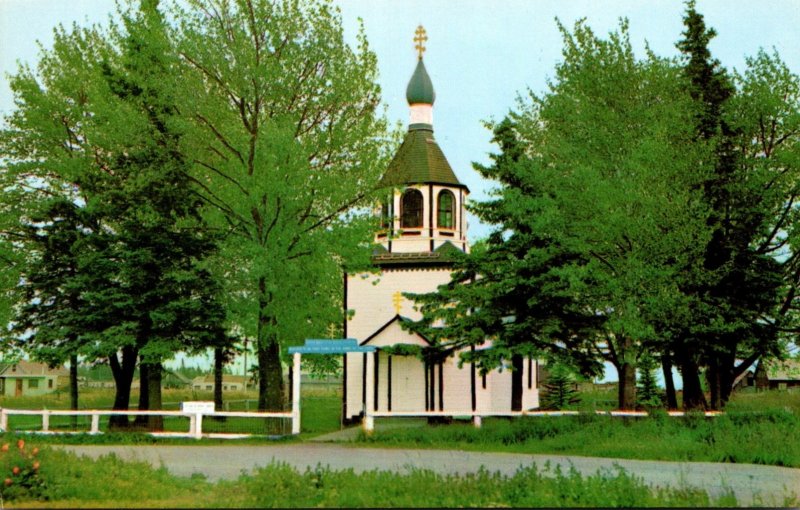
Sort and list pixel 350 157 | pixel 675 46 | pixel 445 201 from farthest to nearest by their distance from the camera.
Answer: pixel 445 201 < pixel 675 46 < pixel 350 157

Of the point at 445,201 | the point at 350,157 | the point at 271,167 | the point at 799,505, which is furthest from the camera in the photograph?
the point at 445,201

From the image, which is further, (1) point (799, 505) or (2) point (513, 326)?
(2) point (513, 326)

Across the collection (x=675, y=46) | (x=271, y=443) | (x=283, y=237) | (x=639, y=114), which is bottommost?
(x=271, y=443)

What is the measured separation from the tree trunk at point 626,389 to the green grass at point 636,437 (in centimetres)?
309

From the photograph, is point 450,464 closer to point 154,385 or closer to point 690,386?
point 690,386

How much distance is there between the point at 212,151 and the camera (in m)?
26.6

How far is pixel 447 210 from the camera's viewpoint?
1284 inches

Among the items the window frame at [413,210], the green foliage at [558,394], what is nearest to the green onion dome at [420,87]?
the window frame at [413,210]

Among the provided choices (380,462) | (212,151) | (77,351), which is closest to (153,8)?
(212,151)

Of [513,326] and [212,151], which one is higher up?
[212,151]

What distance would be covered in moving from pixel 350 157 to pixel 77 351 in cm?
1061

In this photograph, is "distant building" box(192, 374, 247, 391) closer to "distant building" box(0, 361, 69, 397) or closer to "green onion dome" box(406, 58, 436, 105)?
"distant building" box(0, 361, 69, 397)

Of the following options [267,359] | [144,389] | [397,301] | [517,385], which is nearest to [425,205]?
[397,301]

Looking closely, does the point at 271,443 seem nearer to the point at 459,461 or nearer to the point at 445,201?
the point at 459,461
